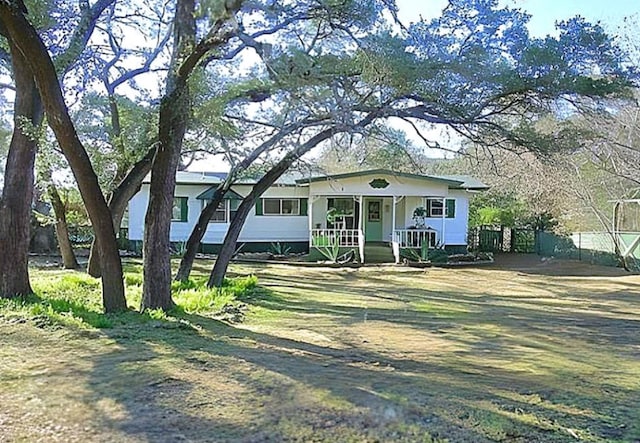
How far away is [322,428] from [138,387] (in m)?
1.76

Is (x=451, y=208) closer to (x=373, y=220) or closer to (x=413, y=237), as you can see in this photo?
(x=413, y=237)

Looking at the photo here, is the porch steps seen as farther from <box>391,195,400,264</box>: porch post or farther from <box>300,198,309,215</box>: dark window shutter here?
<box>300,198,309,215</box>: dark window shutter

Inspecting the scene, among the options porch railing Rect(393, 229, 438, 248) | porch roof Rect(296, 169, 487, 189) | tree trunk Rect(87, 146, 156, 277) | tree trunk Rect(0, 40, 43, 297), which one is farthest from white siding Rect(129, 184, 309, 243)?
tree trunk Rect(0, 40, 43, 297)

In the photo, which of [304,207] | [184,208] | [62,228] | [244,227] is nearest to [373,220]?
[304,207]

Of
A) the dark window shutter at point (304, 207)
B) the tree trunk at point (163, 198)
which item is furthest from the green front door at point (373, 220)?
the tree trunk at point (163, 198)

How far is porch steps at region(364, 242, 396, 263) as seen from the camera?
71.8 feet

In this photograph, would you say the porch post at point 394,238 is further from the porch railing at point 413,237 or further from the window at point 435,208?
the window at point 435,208

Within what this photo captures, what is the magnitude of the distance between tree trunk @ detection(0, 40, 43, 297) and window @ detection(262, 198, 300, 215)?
15230 mm

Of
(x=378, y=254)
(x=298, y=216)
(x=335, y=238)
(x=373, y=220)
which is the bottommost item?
(x=378, y=254)

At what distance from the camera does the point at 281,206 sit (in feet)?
80.2

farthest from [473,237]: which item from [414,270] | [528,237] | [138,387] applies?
[138,387]

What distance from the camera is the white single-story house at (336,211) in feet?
74.4

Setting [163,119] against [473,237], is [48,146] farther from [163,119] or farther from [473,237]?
[473,237]

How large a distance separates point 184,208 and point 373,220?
7.83 meters
